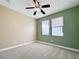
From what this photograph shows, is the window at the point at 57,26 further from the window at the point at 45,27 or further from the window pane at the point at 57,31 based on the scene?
the window at the point at 45,27

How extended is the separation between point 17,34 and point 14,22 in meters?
0.93

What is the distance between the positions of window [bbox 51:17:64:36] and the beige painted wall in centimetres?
220

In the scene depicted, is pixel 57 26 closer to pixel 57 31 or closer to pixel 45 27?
pixel 57 31

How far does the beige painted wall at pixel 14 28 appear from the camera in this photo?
3527mm

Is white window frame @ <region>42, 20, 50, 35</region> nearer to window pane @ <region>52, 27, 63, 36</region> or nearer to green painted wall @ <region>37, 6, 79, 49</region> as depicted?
window pane @ <region>52, 27, 63, 36</region>

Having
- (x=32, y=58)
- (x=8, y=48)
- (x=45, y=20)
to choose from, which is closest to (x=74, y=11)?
(x=45, y=20)

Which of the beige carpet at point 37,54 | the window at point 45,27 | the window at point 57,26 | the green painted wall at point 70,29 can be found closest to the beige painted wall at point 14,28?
the beige carpet at point 37,54

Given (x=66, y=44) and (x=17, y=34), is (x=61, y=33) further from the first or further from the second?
(x=17, y=34)

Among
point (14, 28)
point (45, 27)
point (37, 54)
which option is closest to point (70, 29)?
point (45, 27)

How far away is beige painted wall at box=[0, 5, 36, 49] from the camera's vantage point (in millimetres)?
3527

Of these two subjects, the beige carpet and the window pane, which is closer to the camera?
the beige carpet

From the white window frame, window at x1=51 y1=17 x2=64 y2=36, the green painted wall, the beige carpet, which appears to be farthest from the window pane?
the beige carpet

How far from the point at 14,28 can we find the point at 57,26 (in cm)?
327

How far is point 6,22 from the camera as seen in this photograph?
369 cm
